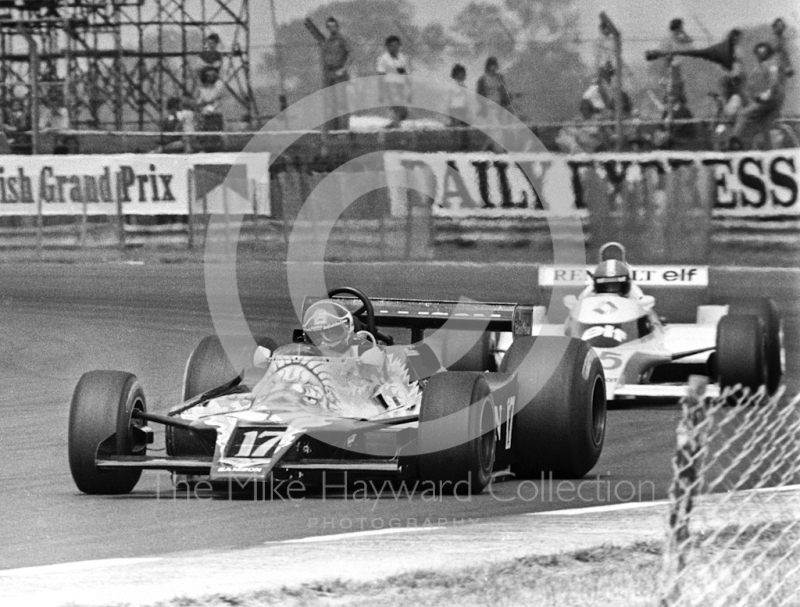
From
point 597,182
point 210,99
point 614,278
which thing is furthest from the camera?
point 210,99

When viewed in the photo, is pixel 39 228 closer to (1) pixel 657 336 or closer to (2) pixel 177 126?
(2) pixel 177 126

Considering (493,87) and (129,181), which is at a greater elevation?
(493,87)

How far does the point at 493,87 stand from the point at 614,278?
9.31 meters

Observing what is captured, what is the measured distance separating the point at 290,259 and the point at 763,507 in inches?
595

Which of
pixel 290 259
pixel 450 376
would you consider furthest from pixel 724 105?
pixel 450 376

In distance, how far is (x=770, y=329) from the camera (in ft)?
39.1

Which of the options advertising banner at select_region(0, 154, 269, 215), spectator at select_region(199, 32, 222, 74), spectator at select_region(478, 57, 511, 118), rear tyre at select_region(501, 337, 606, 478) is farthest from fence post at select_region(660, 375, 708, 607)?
spectator at select_region(199, 32, 222, 74)

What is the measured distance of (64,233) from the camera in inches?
867

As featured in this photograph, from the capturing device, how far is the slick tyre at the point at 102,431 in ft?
25.6

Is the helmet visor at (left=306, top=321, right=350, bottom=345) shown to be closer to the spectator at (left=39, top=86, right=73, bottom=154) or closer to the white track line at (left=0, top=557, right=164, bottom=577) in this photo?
the white track line at (left=0, top=557, right=164, bottom=577)

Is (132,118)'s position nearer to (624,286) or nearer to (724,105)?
(724,105)

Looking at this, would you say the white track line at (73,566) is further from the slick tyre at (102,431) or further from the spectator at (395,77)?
the spectator at (395,77)

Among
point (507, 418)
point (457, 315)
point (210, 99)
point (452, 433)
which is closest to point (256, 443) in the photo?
point (452, 433)

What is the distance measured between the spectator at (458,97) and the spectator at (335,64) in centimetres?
145
